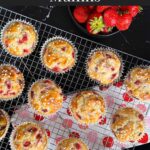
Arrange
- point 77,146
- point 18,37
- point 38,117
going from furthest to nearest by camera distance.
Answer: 1. point 38,117
2. point 77,146
3. point 18,37

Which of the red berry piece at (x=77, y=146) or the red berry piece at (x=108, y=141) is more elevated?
the red berry piece at (x=108, y=141)

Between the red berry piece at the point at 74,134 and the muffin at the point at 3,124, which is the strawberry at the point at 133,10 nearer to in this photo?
the red berry piece at the point at 74,134

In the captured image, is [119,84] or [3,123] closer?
[3,123]

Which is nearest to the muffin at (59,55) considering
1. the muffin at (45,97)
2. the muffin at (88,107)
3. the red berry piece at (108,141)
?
the muffin at (45,97)

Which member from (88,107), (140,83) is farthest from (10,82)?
(140,83)

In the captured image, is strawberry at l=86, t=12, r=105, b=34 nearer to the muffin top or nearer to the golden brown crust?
the golden brown crust

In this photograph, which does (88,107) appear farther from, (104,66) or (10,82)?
(10,82)

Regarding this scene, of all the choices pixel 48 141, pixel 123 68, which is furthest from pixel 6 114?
pixel 123 68
